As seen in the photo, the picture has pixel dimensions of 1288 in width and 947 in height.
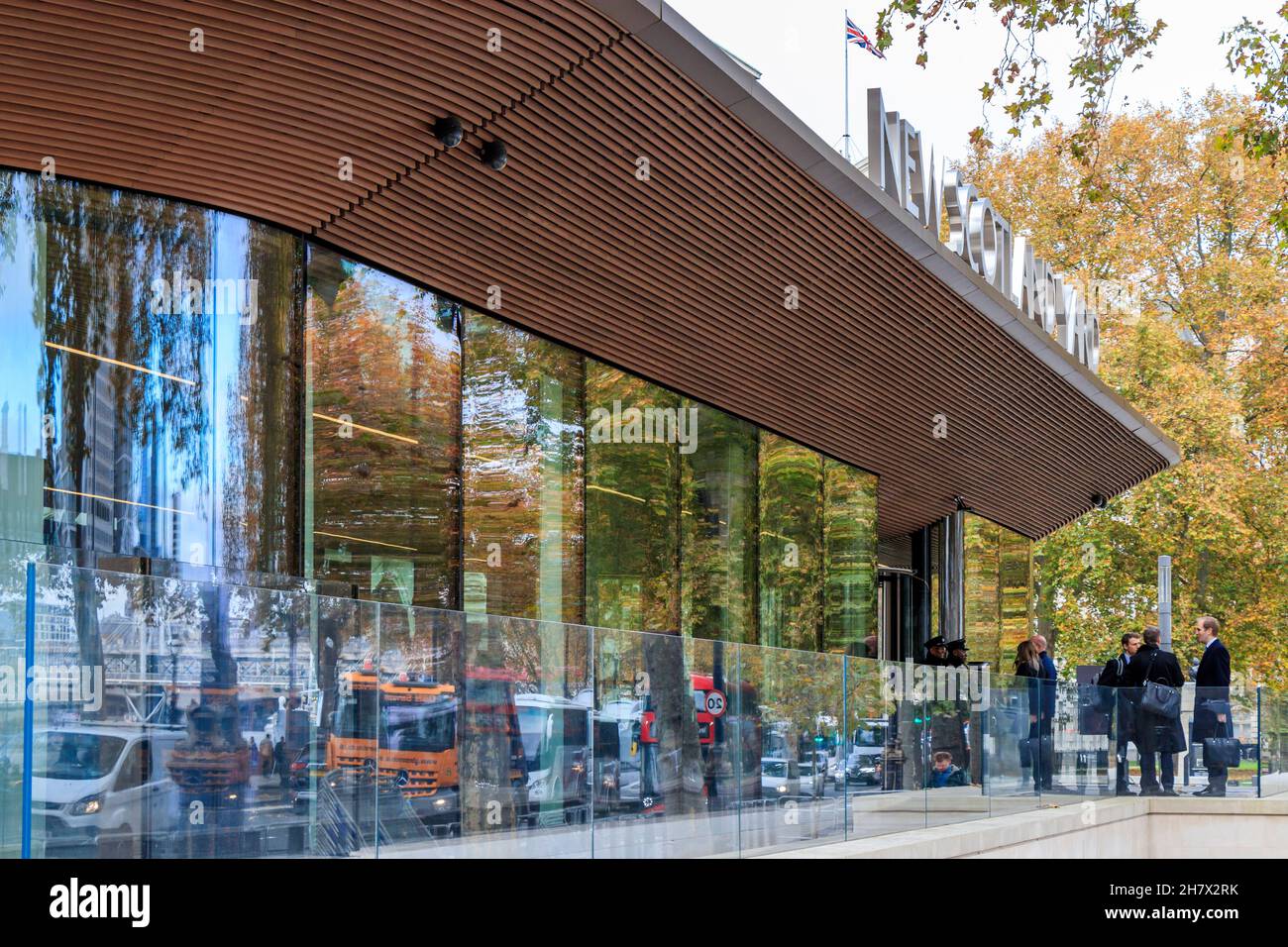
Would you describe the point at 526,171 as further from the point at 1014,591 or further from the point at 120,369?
the point at 1014,591

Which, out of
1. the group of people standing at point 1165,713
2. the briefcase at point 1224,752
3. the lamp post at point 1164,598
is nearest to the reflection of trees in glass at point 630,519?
the group of people standing at point 1165,713

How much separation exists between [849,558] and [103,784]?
15445mm

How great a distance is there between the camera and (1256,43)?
12.1 m

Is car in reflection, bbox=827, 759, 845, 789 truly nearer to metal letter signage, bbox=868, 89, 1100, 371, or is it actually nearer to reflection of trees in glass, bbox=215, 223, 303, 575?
reflection of trees in glass, bbox=215, 223, 303, 575

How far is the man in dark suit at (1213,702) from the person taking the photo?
1602 centimetres

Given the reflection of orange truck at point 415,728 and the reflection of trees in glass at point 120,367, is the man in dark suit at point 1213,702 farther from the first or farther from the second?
the reflection of trees in glass at point 120,367

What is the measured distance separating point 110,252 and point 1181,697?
41.1 ft

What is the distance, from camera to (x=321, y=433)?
428 inches

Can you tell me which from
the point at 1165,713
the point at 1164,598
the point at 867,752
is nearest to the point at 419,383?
the point at 867,752

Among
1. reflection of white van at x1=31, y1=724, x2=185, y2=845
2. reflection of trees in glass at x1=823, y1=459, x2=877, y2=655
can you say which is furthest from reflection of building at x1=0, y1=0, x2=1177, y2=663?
reflection of white van at x1=31, y1=724, x2=185, y2=845

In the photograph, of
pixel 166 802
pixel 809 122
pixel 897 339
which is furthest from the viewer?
pixel 897 339

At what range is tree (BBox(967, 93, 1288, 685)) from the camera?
105 ft
